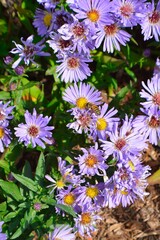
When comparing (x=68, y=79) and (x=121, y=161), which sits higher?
(x=68, y=79)

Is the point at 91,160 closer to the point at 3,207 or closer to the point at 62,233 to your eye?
the point at 62,233

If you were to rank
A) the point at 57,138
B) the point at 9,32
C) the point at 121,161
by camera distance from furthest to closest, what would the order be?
the point at 9,32 < the point at 57,138 < the point at 121,161

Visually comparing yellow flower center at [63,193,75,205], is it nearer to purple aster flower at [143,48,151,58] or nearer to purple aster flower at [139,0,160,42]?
purple aster flower at [139,0,160,42]

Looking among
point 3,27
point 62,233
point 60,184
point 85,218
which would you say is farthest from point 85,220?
point 3,27

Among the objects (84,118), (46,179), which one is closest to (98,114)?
(84,118)

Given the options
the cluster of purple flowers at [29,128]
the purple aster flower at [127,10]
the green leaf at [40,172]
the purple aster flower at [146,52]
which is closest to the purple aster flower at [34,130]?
the cluster of purple flowers at [29,128]

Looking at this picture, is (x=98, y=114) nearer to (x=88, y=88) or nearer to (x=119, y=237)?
(x=88, y=88)
